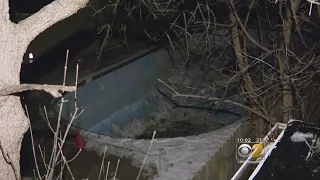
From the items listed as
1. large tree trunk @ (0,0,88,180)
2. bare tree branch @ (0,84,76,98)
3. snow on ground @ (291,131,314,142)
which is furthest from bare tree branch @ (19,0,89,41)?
snow on ground @ (291,131,314,142)

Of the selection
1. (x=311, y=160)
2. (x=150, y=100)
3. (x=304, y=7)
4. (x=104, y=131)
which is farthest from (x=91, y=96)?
(x=311, y=160)

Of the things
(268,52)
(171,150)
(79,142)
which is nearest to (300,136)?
(268,52)

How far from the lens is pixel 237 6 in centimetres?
771

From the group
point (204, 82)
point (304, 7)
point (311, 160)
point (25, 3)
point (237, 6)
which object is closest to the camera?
point (311, 160)

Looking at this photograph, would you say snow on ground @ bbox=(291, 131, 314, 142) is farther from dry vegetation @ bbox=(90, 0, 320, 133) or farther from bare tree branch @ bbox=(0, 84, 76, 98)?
dry vegetation @ bbox=(90, 0, 320, 133)

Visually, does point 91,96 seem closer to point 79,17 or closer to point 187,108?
point 187,108

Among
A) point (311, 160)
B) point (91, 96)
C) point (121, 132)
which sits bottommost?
point (121, 132)

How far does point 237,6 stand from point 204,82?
5608 mm

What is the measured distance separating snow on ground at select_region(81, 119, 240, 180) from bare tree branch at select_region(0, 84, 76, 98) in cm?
384

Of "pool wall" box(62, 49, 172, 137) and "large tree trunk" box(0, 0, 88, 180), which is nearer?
"large tree trunk" box(0, 0, 88, 180)

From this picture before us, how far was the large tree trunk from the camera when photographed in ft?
9.40

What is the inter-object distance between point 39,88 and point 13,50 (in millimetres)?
430

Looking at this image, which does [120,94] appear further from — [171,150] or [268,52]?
[268,52]

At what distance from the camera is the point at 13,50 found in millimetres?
2916
